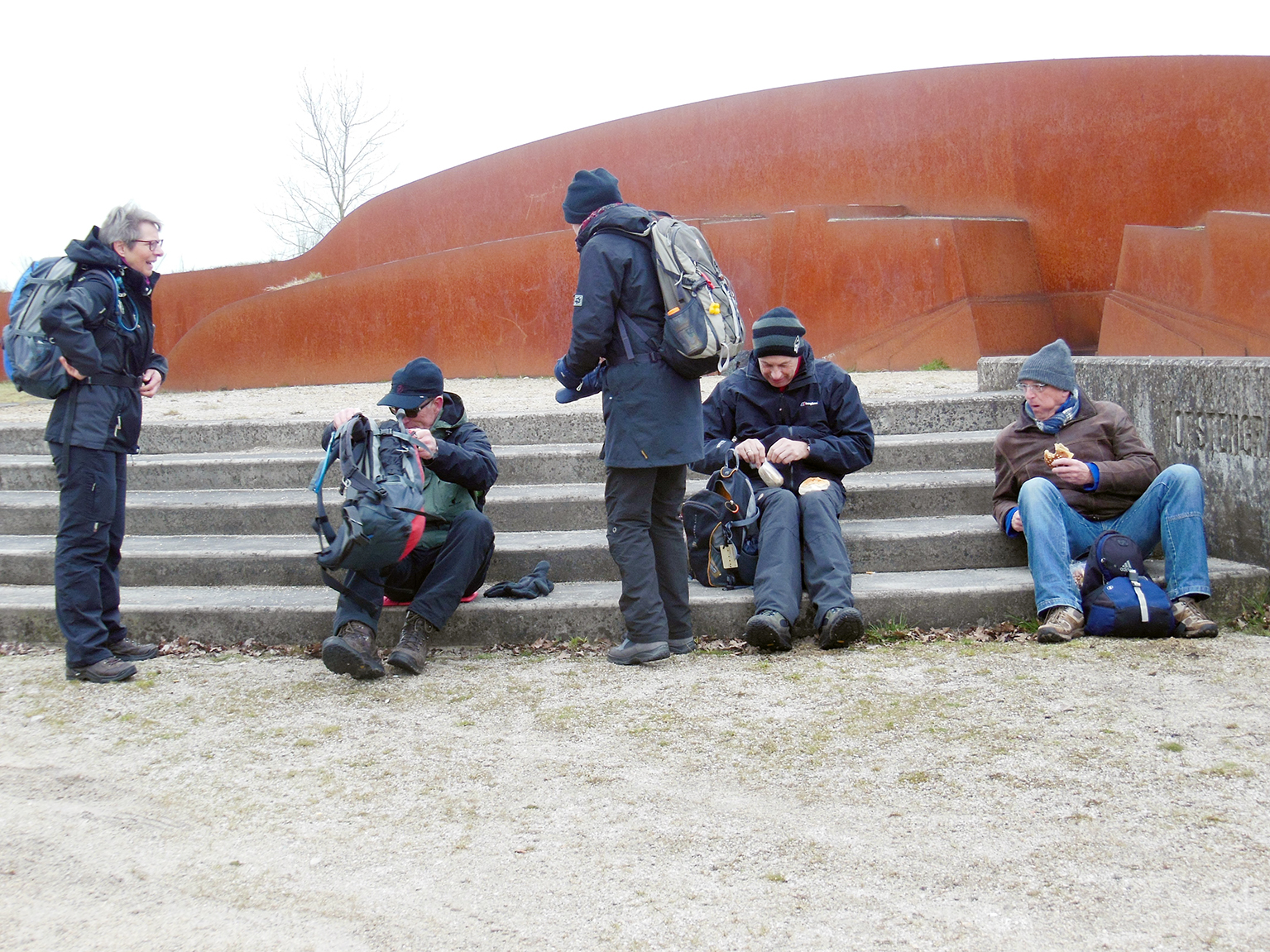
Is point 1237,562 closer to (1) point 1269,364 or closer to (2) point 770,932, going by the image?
(1) point 1269,364

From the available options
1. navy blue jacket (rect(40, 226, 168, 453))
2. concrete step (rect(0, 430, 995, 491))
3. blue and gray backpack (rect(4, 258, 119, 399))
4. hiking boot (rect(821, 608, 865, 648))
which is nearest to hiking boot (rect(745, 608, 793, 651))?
hiking boot (rect(821, 608, 865, 648))

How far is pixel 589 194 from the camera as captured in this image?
403 cm

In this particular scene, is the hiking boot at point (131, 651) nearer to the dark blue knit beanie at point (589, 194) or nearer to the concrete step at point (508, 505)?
the concrete step at point (508, 505)

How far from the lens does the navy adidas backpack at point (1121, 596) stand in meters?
4.05

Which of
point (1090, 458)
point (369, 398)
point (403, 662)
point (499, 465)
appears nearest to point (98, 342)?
point (403, 662)

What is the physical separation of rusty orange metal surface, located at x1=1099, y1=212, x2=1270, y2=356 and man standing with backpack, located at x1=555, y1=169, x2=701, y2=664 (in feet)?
19.8

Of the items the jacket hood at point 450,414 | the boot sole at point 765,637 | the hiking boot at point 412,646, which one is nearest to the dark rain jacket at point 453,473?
the jacket hood at point 450,414

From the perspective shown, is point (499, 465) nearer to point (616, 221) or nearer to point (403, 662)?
point (403, 662)

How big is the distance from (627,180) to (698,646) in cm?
939

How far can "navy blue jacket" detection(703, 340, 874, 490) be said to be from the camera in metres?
4.67

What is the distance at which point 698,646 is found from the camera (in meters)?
4.32

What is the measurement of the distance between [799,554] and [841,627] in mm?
411

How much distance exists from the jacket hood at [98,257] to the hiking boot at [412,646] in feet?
5.29

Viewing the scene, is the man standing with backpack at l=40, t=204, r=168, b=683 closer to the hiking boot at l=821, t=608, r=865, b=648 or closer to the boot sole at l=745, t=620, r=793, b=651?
the boot sole at l=745, t=620, r=793, b=651
